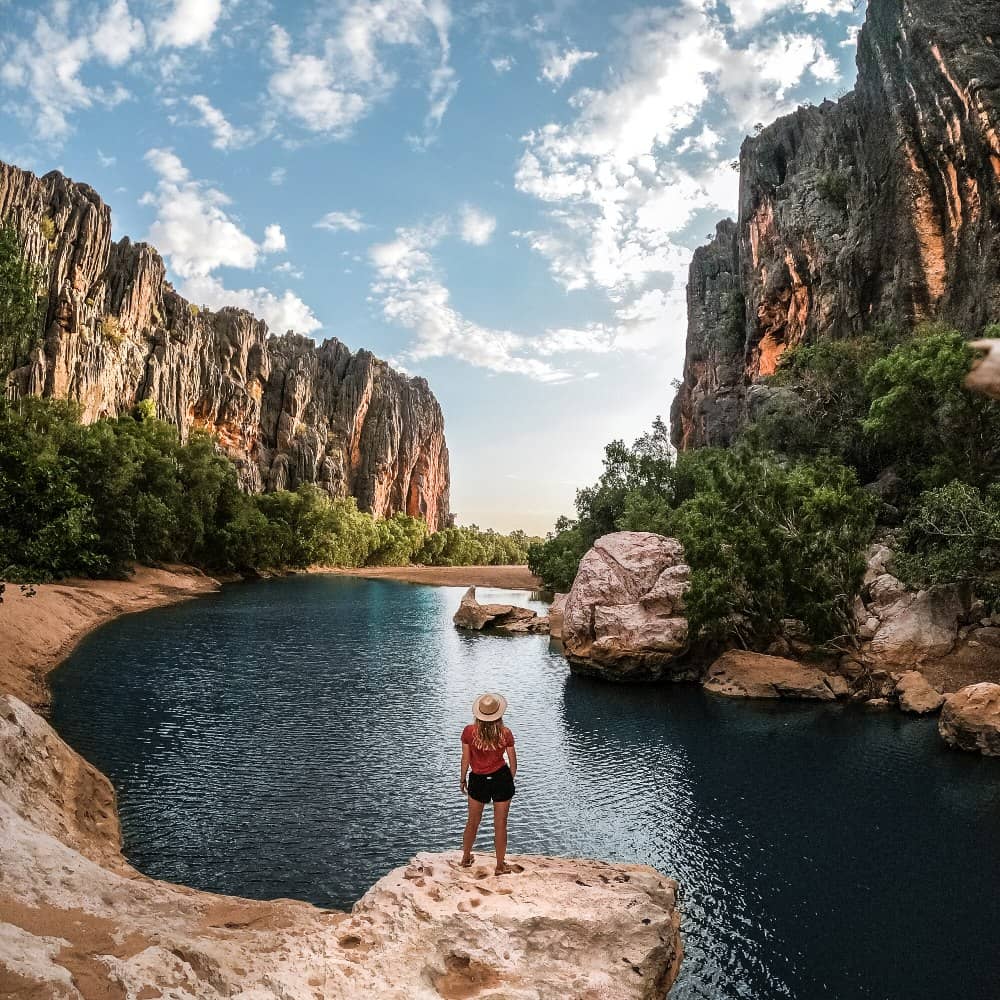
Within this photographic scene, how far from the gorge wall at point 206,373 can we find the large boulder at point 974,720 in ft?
186

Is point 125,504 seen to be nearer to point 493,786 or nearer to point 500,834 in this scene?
point 493,786

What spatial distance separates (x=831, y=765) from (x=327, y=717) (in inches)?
613

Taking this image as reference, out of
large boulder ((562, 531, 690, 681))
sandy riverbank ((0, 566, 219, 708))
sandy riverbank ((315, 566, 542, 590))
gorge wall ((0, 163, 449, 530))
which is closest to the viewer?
sandy riverbank ((0, 566, 219, 708))

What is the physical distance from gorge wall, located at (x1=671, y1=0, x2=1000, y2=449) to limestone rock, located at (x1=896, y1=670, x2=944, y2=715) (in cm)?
2314

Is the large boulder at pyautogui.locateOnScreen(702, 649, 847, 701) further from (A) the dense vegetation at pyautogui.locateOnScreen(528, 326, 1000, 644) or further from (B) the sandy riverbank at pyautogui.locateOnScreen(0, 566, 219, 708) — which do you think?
(B) the sandy riverbank at pyautogui.locateOnScreen(0, 566, 219, 708)

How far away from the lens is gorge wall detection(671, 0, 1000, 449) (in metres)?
40.6

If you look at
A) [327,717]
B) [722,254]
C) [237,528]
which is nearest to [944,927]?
[327,717]

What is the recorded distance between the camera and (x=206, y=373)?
114m

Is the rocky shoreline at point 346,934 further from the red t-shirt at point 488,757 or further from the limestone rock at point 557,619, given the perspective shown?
the limestone rock at point 557,619

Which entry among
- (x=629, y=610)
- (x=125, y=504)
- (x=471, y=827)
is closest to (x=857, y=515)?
(x=629, y=610)

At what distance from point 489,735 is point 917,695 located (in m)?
21.0

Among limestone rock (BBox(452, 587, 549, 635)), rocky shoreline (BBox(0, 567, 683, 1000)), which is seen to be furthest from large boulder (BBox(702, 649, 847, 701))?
rocky shoreline (BBox(0, 567, 683, 1000))

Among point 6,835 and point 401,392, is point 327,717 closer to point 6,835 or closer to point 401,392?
point 6,835

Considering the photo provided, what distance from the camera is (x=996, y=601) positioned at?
79.2ft
